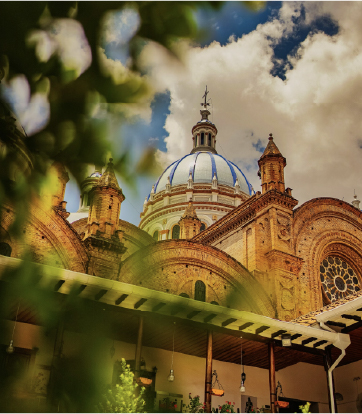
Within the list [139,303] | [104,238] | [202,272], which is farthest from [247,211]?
[139,303]

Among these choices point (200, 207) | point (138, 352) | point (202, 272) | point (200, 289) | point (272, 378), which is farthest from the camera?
point (200, 207)

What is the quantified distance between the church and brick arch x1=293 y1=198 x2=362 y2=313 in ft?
Result: 0.20

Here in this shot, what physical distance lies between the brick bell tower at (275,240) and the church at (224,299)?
51mm

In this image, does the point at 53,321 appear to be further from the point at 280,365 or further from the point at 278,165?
the point at 278,165

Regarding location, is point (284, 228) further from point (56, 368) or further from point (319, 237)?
point (56, 368)

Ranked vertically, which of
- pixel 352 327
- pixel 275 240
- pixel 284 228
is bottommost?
pixel 352 327

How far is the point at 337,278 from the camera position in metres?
24.2

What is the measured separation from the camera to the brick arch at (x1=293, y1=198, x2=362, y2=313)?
22148 millimetres

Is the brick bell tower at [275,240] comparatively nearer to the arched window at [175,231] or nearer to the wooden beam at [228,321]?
the wooden beam at [228,321]

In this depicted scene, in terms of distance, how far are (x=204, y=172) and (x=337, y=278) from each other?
22.1 meters

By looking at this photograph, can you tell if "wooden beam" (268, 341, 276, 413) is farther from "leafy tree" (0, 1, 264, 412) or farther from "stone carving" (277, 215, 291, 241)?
"leafy tree" (0, 1, 264, 412)

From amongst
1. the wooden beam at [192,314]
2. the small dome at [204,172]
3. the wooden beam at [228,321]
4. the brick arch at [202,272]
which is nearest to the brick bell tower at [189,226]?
the brick arch at [202,272]

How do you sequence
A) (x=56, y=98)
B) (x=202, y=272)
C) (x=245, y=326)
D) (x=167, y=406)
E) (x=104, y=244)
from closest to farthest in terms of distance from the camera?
(x=56, y=98), (x=245, y=326), (x=167, y=406), (x=104, y=244), (x=202, y=272)

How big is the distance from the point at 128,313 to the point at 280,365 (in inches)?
286
